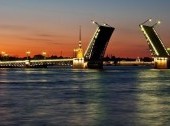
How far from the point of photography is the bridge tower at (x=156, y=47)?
90375 millimetres

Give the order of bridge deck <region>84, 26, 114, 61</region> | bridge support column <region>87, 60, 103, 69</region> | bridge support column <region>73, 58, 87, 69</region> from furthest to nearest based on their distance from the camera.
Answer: bridge support column <region>73, 58, 87, 69</region>, bridge support column <region>87, 60, 103, 69</region>, bridge deck <region>84, 26, 114, 61</region>

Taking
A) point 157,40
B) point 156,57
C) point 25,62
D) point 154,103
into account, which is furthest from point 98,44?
point 154,103

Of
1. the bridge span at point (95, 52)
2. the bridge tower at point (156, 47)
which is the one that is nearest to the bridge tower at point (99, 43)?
the bridge span at point (95, 52)

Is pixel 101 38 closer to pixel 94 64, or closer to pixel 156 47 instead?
pixel 156 47

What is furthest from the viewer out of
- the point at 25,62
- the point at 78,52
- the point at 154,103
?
the point at 25,62

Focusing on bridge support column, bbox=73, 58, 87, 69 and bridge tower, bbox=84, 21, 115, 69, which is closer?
bridge tower, bbox=84, 21, 115, 69

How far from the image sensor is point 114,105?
22.5 meters

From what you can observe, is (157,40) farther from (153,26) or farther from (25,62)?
(25,62)

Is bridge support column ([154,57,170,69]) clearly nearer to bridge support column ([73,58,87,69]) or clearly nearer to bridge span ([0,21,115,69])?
bridge span ([0,21,115,69])

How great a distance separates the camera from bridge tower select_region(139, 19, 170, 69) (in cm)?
9038

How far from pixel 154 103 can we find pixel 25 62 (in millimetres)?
127904

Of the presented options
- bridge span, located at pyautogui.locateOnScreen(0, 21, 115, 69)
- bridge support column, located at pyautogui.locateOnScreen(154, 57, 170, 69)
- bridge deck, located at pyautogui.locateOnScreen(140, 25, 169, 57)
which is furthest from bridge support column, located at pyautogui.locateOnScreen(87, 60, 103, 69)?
bridge deck, located at pyautogui.locateOnScreen(140, 25, 169, 57)

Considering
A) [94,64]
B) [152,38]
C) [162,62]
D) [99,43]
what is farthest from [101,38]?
[94,64]

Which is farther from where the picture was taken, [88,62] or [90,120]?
[88,62]
